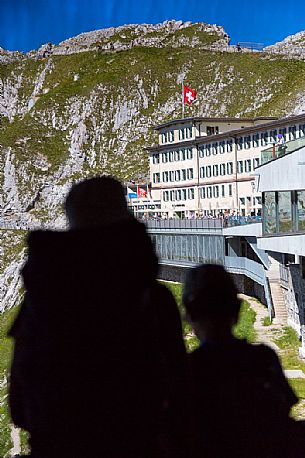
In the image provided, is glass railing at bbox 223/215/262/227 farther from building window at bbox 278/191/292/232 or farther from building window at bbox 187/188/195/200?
building window at bbox 187/188/195/200

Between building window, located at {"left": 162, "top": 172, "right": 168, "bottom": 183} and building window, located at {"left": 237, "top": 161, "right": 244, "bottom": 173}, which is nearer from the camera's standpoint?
building window, located at {"left": 237, "top": 161, "right": 244, "bottom": 173}

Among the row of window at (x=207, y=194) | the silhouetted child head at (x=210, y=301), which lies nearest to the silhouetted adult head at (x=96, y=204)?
the silhouetted child head at (x=210, y=301)

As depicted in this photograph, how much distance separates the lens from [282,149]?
68.3 ft

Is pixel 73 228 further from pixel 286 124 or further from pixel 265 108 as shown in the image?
pixel 265 108

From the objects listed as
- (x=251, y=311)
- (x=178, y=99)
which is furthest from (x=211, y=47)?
(x=251, y=311)

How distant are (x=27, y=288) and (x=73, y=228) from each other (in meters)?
0.28

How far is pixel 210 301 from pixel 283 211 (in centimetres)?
1885

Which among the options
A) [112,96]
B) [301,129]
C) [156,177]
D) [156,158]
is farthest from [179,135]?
[112,96]

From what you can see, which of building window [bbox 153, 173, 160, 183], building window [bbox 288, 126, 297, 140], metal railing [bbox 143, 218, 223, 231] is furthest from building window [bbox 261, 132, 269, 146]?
building window [bbox 153, 173, 160, 183]

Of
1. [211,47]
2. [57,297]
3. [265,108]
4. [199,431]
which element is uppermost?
[211,47]

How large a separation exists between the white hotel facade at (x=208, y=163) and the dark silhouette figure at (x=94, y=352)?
48.4 metres

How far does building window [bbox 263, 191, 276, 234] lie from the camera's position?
73.4 feet

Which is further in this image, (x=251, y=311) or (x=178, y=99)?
(x=178, y=99)

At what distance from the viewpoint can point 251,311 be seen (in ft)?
96.2
